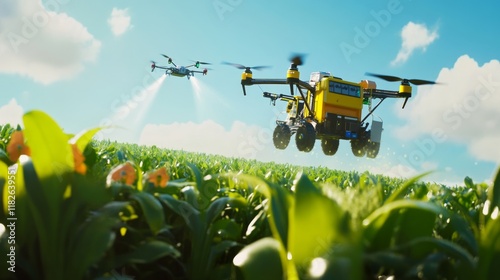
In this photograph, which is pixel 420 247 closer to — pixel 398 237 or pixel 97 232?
pixel 398 237

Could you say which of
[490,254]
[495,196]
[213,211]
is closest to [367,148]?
[495,196]

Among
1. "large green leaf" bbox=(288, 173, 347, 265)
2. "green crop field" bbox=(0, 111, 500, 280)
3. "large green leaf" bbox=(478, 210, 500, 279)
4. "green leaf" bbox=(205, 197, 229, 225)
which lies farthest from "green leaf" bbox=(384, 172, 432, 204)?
"green leaf" bbox=(205, 197, 229, 225)

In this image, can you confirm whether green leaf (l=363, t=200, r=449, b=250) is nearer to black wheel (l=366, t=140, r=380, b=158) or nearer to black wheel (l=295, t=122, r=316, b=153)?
black wheel (l=295, t=122, r=316, b=153)

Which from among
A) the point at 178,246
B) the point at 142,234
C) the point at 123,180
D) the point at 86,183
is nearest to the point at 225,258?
the point at 178,246

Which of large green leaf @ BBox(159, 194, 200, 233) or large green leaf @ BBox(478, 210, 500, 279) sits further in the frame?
large green leaf @ BBox(159, 194, 200, 233)

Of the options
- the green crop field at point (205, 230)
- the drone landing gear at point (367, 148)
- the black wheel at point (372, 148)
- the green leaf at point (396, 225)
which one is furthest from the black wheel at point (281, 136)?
the green leaf at point (396, 225)

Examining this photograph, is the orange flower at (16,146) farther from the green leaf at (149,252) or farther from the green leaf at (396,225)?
the green leaf at (396,225)

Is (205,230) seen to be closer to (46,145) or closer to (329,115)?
(46,145)
